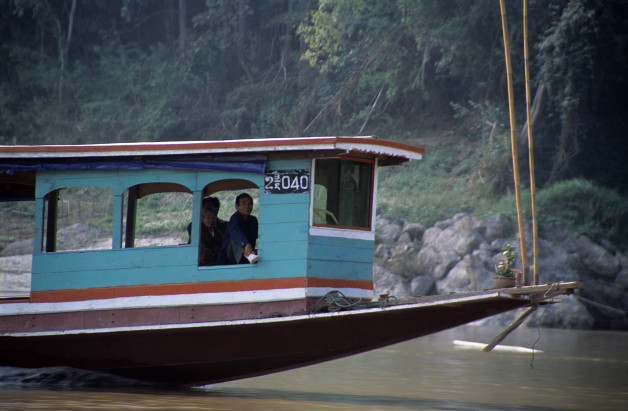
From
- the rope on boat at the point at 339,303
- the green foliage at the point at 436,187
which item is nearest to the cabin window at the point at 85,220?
the green foliage at the point at 436,187

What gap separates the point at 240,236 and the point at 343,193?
1.03 meters

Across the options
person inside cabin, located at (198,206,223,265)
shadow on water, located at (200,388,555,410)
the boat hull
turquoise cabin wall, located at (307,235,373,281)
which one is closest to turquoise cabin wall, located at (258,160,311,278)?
turquoise cabin wall, located at (307,235,373,281)

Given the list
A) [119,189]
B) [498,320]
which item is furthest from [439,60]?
[119,189]

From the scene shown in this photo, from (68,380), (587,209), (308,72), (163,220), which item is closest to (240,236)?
(68,380)

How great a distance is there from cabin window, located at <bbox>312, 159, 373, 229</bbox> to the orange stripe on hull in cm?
54

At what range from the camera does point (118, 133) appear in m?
29.0

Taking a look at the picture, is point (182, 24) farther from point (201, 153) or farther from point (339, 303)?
point (339, 303)

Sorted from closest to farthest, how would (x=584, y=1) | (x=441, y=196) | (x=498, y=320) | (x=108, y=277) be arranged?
(x=108, y=277)
(x=498, y=320)
(x=584, y=1)
(x=441, y=196)

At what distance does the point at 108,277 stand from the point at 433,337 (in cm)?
906

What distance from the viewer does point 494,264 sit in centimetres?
1712

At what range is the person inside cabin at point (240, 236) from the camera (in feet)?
23.8

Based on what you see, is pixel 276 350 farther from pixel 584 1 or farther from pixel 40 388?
pixel 584 1

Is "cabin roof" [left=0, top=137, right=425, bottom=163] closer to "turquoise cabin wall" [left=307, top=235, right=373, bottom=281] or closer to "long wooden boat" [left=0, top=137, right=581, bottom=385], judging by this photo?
"long wooden boat" [left=0, top=137, right=581, bottom=385]

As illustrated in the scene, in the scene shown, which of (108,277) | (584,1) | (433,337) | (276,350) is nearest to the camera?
(276,350)
